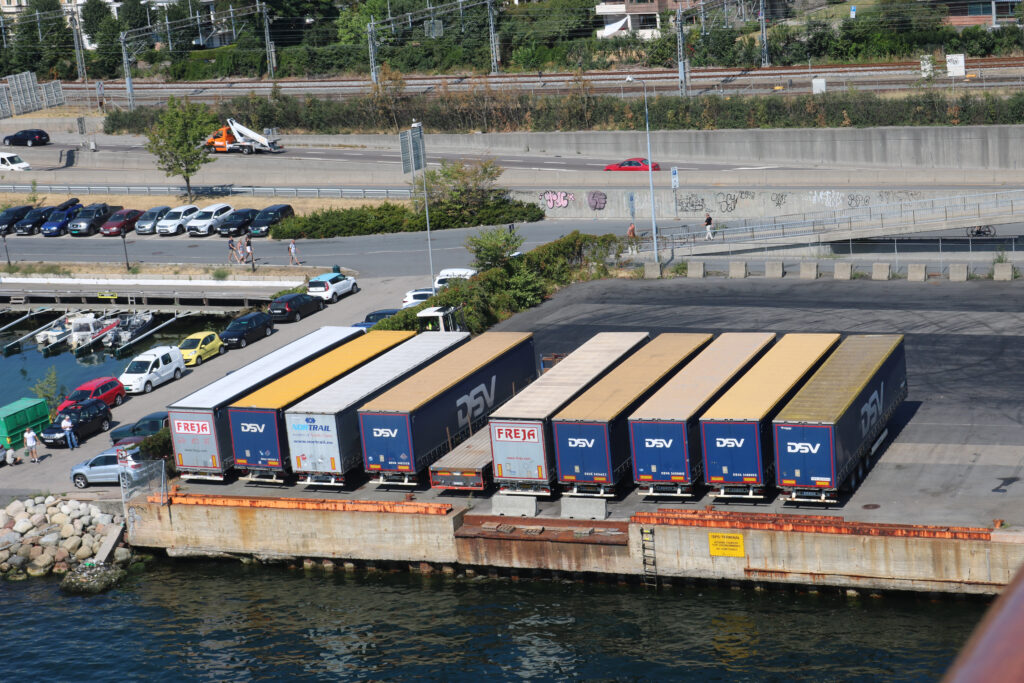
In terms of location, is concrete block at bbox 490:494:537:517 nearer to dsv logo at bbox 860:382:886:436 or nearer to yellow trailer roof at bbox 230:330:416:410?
A: yellow trailer roof at bbox 230:330:416:410

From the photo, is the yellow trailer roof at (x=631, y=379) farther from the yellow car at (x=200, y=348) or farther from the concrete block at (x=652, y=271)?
the yellow car at (x=200, y=348)

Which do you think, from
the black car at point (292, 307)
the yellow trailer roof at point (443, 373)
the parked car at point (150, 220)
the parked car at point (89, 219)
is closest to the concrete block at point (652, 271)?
the yellow trailer roof at point (443, 373)

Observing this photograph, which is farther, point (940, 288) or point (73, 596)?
point (940, 288)

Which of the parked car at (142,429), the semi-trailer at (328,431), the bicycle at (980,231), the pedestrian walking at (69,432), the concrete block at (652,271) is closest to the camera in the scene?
the semi-trailer at (328,431)

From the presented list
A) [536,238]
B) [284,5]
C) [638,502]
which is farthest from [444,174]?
[284,5]

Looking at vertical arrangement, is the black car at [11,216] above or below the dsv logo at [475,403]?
above

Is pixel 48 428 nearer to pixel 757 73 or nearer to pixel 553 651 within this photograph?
pixel 553 651
